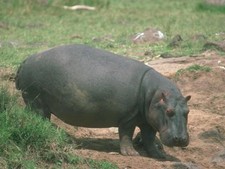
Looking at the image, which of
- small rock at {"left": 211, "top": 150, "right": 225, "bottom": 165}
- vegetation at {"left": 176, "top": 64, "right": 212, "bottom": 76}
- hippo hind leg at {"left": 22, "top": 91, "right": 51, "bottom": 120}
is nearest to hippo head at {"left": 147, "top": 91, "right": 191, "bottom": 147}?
small rock at {"left": 211, "top": 150, "right": 225, "bottom": 165}

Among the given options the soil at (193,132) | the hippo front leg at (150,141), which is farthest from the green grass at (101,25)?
the hippo front leg at (150,141)

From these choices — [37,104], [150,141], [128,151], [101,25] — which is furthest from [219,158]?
[101,25]

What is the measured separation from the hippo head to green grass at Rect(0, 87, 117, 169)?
0.69 metres

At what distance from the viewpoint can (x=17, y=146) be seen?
5.93 m

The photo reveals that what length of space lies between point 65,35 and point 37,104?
672cm

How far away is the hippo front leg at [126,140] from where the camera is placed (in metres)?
A: 6.82

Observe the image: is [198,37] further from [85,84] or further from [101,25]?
[85,84]

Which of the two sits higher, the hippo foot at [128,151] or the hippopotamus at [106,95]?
the hippopotamus at [106,95]

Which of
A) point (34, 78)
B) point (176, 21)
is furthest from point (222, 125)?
point (176, 21)

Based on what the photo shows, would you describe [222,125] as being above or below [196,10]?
above

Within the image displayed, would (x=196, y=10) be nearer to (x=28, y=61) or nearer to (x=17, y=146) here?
(x=28, y=61)

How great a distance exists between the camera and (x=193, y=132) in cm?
789

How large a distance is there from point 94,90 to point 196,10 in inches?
454

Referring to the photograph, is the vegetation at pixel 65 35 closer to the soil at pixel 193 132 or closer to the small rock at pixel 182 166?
the soil at pixel 193 132
